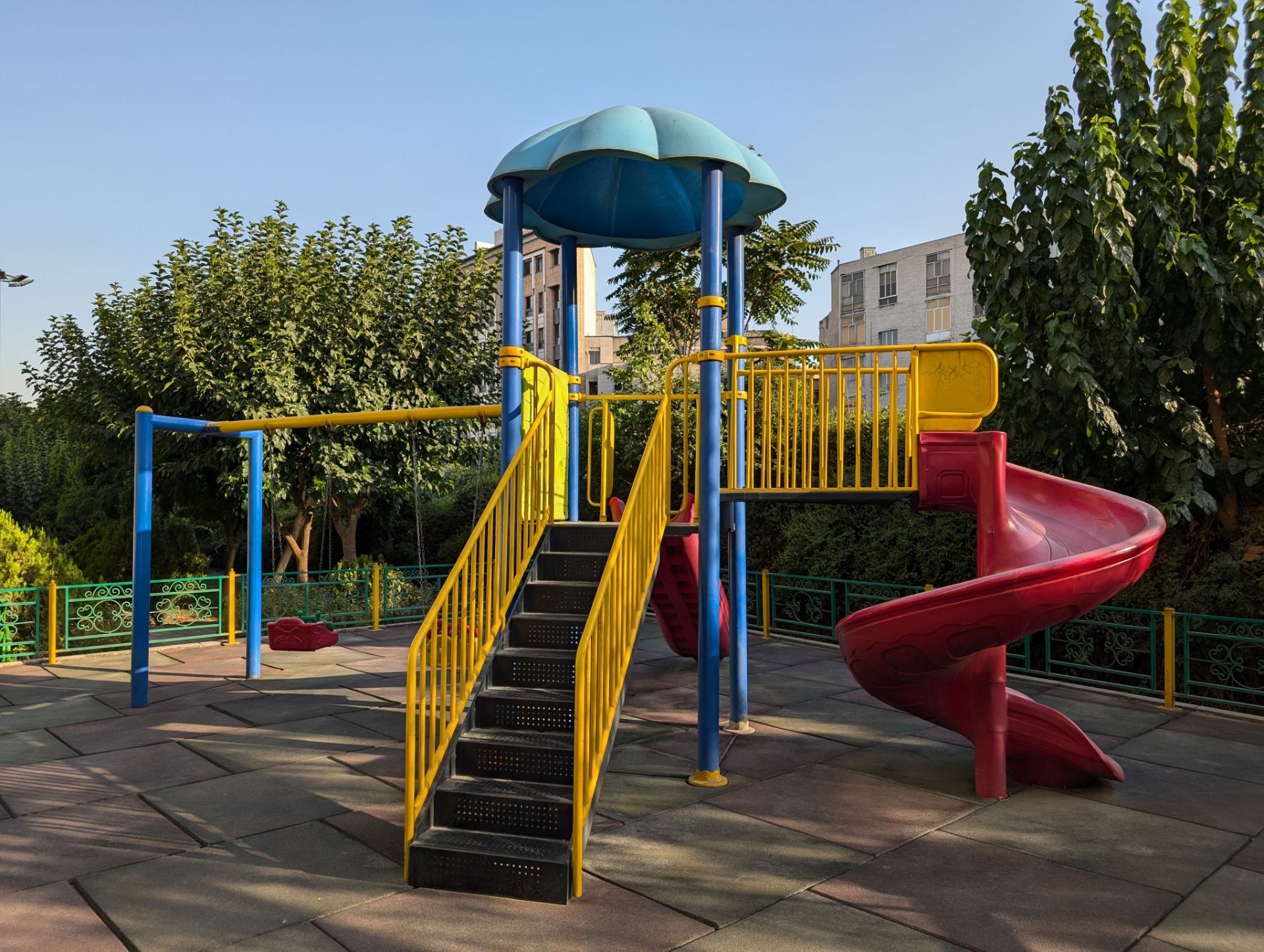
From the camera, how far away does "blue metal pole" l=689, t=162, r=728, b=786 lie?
648cm

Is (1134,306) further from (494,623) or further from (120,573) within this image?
(120,573)

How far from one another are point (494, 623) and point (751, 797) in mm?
2136

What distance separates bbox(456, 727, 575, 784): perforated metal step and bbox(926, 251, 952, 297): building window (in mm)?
42191

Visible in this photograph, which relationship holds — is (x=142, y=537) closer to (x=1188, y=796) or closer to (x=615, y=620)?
(x=615, y=620)

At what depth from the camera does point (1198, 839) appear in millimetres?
5375

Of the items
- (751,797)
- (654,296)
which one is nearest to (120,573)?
(654,296)

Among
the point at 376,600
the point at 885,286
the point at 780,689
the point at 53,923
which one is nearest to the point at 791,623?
the point at 780,689

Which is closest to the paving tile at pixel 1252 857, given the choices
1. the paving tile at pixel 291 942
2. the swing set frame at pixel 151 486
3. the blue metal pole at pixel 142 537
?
the paving tile at pixel 291 942

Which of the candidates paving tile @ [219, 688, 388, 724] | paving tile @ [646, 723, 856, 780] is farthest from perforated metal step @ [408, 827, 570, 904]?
paving tile @ [219, 688, 388, 724]

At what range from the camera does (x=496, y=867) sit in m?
4.62

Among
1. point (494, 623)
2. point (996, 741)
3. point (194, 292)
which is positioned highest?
point (194, 292)

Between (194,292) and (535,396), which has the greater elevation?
(194,292)

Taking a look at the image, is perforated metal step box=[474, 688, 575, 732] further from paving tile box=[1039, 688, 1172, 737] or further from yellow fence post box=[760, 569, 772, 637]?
yellow fence post box=[760, 569, 772, 637]

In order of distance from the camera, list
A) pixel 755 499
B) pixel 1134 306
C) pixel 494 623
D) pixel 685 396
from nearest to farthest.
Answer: pixel 494 623, pixel 755 499, pixel 685 396, pixel 1134 306
